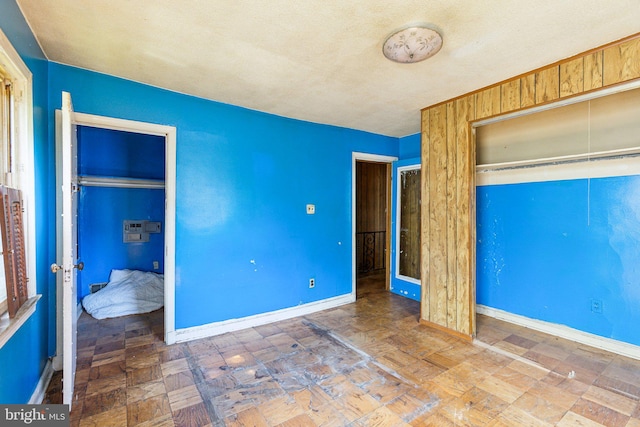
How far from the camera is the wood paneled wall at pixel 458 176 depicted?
2.27m

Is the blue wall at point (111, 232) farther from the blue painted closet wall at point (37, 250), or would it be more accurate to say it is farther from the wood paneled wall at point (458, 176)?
the wood paneled wall at point (458, 176)

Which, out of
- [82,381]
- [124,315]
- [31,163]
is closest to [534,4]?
[31,163]

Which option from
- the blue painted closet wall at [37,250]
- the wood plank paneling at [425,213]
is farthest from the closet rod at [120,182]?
the wood plank paneling at [425,213]

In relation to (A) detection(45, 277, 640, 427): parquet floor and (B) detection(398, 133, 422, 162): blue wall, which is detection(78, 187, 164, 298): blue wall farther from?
(B) detection(398, 133, 422, 162): blue wall

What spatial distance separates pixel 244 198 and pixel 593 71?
125 inches

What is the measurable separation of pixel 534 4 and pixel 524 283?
2821 mm

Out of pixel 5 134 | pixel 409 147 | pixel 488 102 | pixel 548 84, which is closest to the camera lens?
pixel 5 134

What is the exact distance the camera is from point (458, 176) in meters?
2.92

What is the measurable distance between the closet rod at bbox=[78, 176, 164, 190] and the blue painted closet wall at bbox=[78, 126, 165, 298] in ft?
0.24

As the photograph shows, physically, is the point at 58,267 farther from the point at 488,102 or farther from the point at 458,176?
the point at 488,102

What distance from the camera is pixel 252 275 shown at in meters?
3.23

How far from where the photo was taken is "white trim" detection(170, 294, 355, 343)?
112 inches

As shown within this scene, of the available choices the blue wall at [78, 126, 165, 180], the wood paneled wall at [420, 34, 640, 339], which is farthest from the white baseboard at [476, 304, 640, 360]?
the blue wall at [78, 126, 165, 180]

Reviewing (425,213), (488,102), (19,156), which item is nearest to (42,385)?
(19,156)
